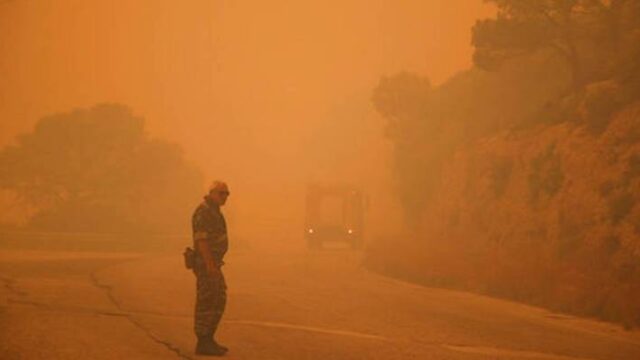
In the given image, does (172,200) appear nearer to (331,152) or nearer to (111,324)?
(111,324)

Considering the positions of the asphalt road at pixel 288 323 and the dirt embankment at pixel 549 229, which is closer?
the asphalt road at pixel 288 323

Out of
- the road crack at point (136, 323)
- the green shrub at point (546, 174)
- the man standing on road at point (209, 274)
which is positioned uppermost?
the green shrub at point (546, 174)

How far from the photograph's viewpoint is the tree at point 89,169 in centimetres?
4384

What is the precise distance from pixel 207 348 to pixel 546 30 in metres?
24.9

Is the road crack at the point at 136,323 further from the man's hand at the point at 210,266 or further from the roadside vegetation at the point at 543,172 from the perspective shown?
the roadside vegetation at the point at 543,172

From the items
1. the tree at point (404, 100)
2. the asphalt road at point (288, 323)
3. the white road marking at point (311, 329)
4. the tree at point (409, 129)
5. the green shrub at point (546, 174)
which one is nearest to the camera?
the asphalt road at point (288, 323)

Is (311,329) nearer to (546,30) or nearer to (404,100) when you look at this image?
(546,30)

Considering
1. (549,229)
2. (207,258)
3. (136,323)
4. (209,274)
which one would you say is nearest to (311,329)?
(136,323)

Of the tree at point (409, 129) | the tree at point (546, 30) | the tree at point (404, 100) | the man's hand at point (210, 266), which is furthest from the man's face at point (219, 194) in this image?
the tree at point (404, 100)

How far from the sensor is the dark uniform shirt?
9.11 meters

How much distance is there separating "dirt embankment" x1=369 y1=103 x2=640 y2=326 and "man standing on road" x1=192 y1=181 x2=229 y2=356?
305 inches

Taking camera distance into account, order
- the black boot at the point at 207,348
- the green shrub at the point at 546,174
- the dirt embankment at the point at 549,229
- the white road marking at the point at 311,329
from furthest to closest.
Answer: the green shrub at the point at 546,174, the dirt embankment at the point at 549,229, the white road marking at the point at 311,329, the black boot at the point at 207,348

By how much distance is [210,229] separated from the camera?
9164 mm

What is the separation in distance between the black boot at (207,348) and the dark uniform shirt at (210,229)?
2.96 ft
